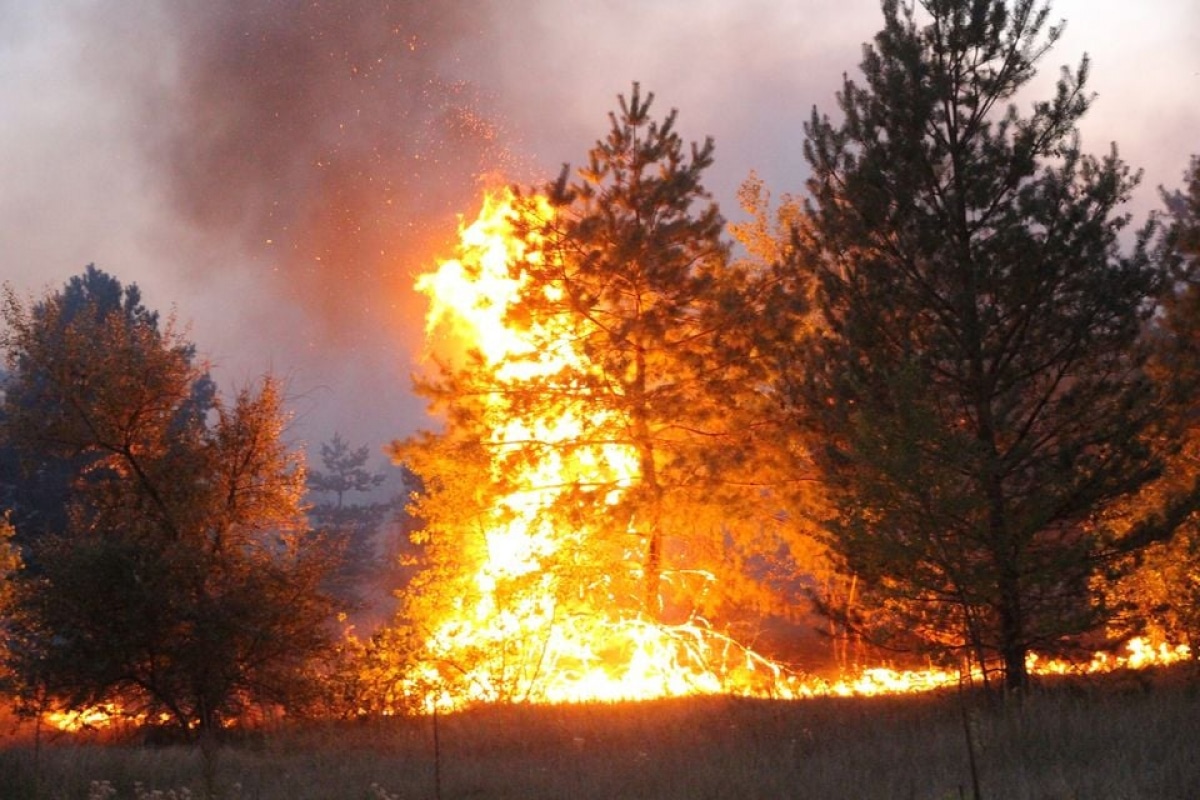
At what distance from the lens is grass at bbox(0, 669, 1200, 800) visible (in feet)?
29.0

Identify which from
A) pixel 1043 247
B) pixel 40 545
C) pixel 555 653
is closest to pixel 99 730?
pixel 40 545

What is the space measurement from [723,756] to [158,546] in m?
10.8

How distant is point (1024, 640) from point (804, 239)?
18.9 ft

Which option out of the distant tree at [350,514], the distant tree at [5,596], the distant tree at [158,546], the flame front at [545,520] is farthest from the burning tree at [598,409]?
the distant tree at [350,514]

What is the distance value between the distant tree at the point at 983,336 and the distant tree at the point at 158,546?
982 centimetres

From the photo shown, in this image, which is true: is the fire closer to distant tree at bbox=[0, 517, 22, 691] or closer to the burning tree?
the burning tree

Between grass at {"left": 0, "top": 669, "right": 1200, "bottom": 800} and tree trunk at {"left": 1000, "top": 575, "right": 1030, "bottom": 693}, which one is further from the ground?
tree trunk at {"left": 1000, "top": 575, "right": 1030, "bottom": 693}

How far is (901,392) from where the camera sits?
10.6 m

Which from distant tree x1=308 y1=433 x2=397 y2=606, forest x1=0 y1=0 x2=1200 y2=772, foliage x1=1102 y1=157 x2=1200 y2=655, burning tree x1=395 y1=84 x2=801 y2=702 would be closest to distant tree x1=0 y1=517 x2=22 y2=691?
forest x1=0 y1=0 x2=1200 y2=772

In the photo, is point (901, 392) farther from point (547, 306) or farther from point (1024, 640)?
point (547, 306)

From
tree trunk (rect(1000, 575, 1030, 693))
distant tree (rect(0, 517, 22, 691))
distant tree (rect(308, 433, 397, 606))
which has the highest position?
distant tree (rect(308, 433, 397, 606))

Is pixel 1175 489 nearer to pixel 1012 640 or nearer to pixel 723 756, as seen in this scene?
pixel 1012 640

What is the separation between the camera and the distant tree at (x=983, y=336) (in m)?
11.6

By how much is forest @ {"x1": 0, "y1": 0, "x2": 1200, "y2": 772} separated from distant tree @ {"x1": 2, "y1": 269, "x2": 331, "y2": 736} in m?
0.06
